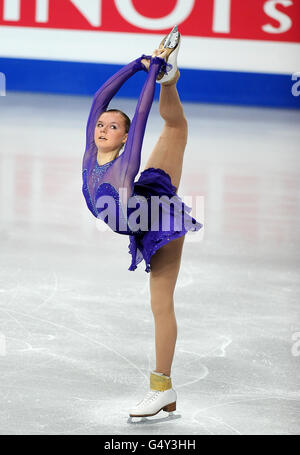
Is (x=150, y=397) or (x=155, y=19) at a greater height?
(x=155, y=19)

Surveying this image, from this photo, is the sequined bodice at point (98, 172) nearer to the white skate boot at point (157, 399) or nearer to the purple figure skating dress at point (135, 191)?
the purple figure skating dress at point (135, 191)

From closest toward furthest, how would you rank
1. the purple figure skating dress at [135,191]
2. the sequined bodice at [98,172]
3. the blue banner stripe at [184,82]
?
1. the purple figure skating dress at [135,191]
2. the sequined bodice at [98,172]
3. the blue banner stripe at [184,82]

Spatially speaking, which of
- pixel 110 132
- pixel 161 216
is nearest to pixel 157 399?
pixel 161 216

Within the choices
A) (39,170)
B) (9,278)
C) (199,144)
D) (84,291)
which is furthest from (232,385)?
(199,144)

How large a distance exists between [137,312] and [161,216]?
141cm

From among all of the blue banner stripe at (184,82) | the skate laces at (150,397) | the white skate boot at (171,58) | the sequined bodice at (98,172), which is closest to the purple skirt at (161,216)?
the sequined bodice at (98,172)

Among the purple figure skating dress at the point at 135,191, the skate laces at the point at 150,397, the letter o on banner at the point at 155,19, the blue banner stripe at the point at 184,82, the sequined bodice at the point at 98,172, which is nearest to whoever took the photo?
the purple figure skating dress at the point at 135,191

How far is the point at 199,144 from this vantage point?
10.1 meters

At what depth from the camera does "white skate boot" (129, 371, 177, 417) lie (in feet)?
10.9

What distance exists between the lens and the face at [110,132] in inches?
128

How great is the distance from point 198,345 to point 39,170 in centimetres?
435

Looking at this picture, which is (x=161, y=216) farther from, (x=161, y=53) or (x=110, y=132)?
(x=161, y=53)

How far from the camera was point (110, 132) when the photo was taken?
10.7 feet

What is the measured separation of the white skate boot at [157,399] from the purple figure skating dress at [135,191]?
46 cm
